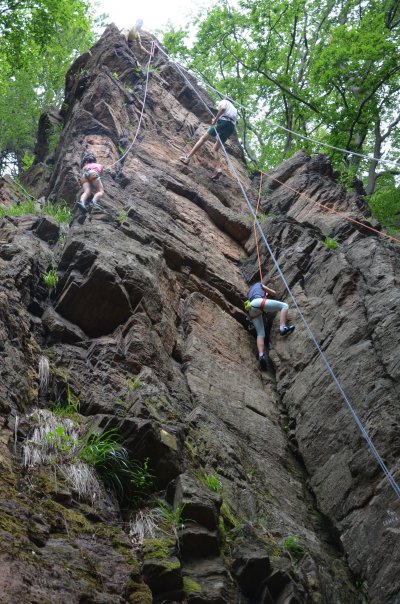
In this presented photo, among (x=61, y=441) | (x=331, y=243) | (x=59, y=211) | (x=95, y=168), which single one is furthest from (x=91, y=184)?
(x=61, y=441)

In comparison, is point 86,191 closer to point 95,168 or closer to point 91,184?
point 91,184

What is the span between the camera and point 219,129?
14078mm

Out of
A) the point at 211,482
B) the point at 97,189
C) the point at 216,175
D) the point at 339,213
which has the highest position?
the point at 339,213

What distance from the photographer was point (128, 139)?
13.1 metres

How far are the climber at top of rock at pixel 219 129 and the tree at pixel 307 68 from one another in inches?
146

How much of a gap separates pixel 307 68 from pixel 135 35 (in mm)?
8224

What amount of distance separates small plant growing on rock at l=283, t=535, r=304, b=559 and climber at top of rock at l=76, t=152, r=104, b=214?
606 centimetres

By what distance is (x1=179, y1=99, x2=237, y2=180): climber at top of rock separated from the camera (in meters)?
13.6

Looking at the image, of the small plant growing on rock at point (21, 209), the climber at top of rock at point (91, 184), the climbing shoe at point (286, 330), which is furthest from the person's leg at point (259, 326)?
the small plant growing on rock at point (21, 209)

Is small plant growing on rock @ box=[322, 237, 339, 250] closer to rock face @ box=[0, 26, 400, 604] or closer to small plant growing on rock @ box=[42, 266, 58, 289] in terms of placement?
rock face @ box=[0, 26, 400, 604]

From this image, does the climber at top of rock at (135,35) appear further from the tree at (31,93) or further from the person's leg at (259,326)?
the person's leg at (259,326)

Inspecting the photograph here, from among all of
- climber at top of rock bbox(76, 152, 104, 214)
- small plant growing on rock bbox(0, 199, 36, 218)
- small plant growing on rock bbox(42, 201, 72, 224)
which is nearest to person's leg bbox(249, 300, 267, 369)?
climber at top of rock bbox(76, 152, 104, 214)

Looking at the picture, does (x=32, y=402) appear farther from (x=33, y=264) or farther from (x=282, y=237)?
(x=282, y=237)

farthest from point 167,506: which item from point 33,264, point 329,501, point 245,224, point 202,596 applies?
point 245,224
